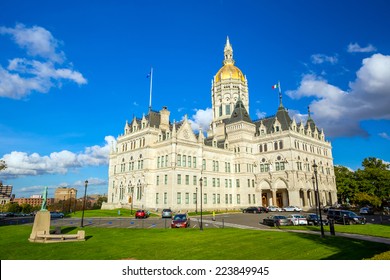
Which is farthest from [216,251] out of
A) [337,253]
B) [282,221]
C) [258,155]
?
[258,155]

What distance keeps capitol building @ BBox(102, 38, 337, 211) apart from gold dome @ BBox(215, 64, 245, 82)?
22.2m

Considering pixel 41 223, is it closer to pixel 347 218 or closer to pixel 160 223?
pixel 160 223

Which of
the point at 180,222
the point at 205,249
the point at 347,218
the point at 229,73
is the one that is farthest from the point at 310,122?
the point at 205,249

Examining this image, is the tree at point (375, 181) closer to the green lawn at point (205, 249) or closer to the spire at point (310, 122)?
the spire at point (310, 122)

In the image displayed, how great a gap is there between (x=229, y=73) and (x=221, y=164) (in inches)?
1612

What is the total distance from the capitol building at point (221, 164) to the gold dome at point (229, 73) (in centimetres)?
2217

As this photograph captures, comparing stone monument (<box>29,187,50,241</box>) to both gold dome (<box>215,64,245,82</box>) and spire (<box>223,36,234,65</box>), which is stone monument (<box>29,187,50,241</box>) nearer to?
gold dome (<box>215,64,245,82</box>)

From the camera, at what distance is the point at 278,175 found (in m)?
68.7

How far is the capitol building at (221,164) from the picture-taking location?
5912 cm

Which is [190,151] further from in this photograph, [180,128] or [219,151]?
[219,151]

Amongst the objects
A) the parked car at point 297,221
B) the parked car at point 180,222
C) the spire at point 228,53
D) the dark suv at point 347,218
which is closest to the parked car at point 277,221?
the parked car at point 297,221

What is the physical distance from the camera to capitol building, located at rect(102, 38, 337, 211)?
59125 mm

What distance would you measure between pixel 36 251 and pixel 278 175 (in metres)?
59.5

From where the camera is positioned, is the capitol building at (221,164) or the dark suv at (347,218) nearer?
the dark suv at (347,218)
